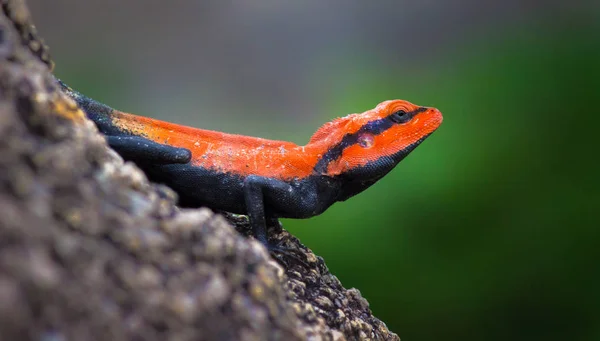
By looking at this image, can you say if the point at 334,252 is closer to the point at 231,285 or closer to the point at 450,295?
the point at 450,295

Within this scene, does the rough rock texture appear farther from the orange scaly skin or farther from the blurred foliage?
the blurred foliage

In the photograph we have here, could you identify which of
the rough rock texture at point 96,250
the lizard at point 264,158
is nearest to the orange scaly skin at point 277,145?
the lizard at point 264,158

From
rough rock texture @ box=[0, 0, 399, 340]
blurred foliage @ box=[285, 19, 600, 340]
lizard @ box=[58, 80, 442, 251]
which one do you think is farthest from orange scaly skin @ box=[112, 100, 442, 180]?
blurred foliage @ box=[285, 19, 600, 340]

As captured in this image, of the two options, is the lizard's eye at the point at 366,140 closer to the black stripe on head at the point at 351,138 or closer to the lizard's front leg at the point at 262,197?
the black stripe on head at the point at 351,138

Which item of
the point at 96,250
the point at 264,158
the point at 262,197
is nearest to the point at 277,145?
the point at 264,158

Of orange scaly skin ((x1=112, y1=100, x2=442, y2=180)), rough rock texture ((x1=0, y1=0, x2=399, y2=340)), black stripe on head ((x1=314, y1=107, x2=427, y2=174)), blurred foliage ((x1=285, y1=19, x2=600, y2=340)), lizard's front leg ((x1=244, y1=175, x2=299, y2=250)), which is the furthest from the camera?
blurred foliage ((x1=285, y1=19, x2=600, y2=340))

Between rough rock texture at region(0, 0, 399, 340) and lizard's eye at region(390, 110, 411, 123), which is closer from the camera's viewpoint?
rough rock texture at region(0, 0, 399, 340)

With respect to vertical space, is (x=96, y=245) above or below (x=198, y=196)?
below

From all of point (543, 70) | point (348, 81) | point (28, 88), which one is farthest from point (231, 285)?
point (348, 81)
